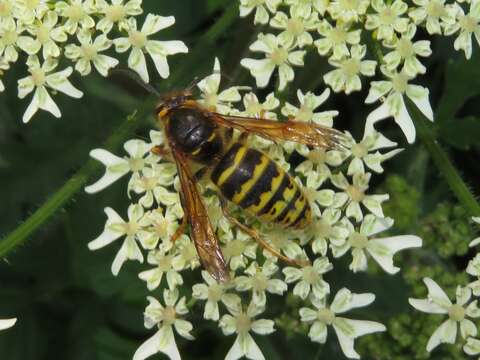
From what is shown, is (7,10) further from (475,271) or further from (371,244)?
(475,271)

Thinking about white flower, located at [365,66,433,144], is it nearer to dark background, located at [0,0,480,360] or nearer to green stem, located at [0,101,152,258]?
dark background, located at [0,0,480,360]

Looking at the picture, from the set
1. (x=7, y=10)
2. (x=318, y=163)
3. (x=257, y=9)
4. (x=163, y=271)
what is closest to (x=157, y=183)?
(x=163, y=271)

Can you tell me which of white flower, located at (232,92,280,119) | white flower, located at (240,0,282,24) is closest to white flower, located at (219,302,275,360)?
white flower, located at (232,92,280,119)

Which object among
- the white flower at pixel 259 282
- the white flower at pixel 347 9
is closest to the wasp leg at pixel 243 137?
the white flower at pixel 259 282

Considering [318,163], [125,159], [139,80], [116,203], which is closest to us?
[318,163]

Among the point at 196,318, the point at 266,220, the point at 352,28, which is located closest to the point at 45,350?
the point at 196,318

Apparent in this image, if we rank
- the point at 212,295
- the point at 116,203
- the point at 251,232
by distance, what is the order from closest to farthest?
the point at 251,232 < the point at 212,295 < the point at 116,203

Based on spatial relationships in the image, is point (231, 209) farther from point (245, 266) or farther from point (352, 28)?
point (352, 28)
